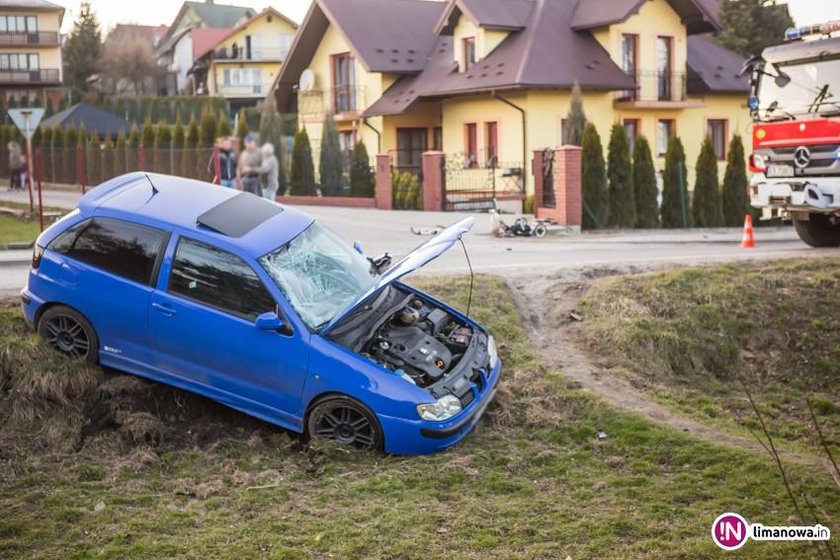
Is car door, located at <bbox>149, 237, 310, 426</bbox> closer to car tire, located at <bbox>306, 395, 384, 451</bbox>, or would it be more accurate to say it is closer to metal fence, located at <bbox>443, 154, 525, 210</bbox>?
car tire, located at <bbox>306, 395, 384, 451</bbox>

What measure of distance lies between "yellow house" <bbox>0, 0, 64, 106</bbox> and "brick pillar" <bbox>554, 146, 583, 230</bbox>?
1796 centimetres

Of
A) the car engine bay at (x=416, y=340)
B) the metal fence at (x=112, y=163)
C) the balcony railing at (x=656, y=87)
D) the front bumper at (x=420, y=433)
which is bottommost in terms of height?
the front bumper at (x=420, y=433)

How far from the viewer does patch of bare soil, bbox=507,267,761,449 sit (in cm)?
930

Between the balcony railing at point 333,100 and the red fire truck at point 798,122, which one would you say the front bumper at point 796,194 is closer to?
the red fire truck at point 798,122

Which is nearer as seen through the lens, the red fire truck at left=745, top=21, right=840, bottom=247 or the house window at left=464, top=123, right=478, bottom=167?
the red fire truck at left=745, top=21, right=840, bottom=247

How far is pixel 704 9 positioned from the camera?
35.0 m

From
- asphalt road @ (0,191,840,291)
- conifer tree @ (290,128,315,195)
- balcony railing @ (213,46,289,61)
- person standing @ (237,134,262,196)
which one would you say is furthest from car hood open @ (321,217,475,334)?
balcony railing @ (213,46,289,61)

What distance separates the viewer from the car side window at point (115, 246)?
353 inches

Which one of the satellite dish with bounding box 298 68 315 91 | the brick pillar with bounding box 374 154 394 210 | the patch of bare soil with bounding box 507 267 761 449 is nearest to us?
the patch of bare soil with bounding box 507 267 761 449

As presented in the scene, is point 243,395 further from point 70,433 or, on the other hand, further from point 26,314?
point 26,314

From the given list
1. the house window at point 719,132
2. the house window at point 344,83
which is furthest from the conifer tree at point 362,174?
the house window at point 719,132

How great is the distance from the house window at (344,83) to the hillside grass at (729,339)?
25.9m

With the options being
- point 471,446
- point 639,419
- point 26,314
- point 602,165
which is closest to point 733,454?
point 639,419

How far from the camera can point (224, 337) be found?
8.62m
